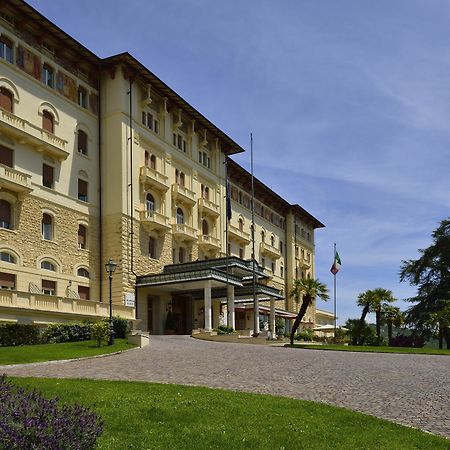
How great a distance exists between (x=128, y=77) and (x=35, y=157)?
376 inches

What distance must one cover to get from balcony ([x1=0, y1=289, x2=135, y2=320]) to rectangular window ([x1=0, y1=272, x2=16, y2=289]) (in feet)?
8.45

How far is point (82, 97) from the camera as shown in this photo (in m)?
39.4

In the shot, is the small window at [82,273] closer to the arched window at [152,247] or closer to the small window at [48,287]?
the small window at [48,287]

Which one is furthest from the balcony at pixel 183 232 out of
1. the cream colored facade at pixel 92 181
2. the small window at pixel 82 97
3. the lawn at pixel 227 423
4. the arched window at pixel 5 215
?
the lawn at pixel 227 423

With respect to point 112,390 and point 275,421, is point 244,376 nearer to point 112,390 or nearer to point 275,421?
point 112,390

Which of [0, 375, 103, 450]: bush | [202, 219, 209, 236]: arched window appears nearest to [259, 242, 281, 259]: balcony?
[202, 219, 209, 236]: arched window

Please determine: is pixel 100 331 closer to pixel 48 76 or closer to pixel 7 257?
pixel 7 257

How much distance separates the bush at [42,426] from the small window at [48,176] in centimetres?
2990

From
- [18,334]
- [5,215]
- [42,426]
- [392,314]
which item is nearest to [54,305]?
[18,334]

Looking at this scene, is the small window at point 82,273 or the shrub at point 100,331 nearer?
the shrub at point 100,331

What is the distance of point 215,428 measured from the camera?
870 centimetres

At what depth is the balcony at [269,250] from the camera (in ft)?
216

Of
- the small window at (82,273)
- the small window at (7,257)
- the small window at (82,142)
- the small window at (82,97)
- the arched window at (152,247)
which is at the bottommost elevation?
the small window at (82,273)

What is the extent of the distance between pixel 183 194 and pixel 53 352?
983 inches
